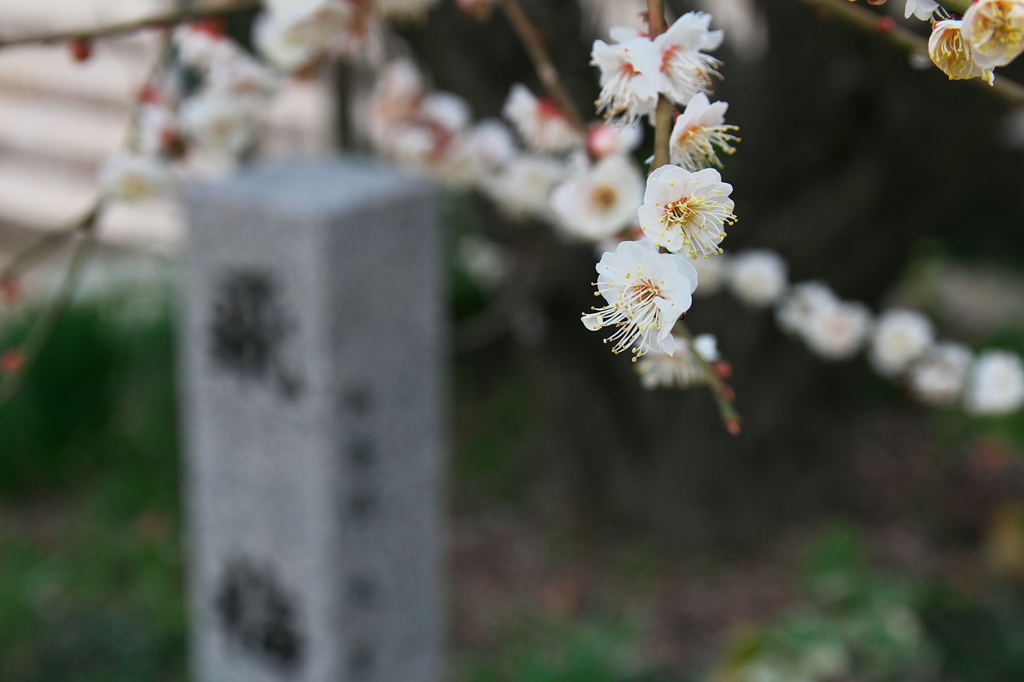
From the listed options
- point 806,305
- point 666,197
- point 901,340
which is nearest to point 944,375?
point 901,340

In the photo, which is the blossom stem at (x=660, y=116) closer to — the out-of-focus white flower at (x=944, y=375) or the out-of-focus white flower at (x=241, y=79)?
the out-of-focus white flower at (x=241, y=79)

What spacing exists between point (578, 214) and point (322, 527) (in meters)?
0.81

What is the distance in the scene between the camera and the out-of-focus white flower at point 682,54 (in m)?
0.51

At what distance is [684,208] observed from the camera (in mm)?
457

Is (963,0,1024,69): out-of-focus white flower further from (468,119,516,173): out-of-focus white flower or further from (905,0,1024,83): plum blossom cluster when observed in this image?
(468,119,516,173): out-of-focus white flower

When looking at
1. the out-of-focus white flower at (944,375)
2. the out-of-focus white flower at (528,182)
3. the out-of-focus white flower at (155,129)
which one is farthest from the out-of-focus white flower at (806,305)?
the out-of-focus white flower at (155,129)

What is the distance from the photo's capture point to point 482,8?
83 centimetres

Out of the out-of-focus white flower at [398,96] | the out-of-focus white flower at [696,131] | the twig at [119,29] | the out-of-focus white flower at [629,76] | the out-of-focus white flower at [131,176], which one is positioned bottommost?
the out-of-focus white flower at [696,131]

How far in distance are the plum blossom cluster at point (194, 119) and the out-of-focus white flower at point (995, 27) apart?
0.84 metres

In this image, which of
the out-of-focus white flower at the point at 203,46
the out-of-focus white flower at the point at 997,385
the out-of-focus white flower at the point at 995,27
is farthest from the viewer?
the out-of-focus white flower at the point at 997,385

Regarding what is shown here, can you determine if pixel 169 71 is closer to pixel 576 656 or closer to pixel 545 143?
pixel 545 143

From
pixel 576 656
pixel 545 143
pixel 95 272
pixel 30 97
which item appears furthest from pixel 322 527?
pixel 30 97

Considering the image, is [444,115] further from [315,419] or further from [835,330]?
[835,330]

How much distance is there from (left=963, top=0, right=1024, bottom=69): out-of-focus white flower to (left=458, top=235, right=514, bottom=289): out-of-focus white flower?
215cm
